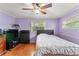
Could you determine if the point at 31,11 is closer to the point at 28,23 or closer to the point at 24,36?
the point at 28,23

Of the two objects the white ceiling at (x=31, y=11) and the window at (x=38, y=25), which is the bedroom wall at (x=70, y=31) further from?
the window at (x=38, y=25)

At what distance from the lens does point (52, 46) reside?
115 centimetres

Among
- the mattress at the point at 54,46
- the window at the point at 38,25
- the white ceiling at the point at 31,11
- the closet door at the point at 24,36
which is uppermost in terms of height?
the white ceiling at the point at 31,11

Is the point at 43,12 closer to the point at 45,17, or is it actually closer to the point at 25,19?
the point at 45,17

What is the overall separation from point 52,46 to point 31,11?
1.54 ft

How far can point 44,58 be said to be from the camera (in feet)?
3.24

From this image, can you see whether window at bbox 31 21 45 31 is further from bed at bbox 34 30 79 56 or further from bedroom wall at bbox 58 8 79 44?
bedroom wall at bbox 58 8 79 44

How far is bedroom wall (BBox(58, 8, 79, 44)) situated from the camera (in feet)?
3.36

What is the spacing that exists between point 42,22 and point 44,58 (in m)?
0.42

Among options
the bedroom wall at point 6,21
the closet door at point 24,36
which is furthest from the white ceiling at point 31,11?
the closet door at point 24,36

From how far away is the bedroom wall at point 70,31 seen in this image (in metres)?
1.03

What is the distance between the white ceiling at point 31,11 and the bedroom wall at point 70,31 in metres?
0.05

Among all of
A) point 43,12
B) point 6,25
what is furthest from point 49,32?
point 6,25

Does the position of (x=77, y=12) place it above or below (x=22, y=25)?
above
